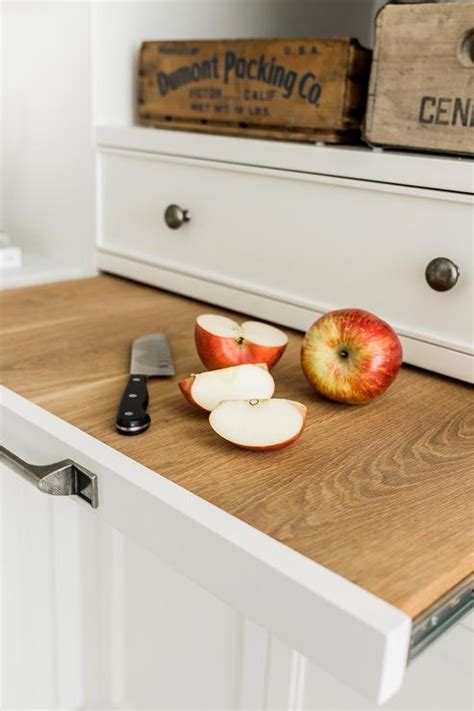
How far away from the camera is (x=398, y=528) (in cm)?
53

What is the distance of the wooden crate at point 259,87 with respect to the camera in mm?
938

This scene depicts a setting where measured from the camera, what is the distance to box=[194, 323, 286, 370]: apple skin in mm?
762

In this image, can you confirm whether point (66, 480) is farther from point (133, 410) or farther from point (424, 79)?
point (424, 79)

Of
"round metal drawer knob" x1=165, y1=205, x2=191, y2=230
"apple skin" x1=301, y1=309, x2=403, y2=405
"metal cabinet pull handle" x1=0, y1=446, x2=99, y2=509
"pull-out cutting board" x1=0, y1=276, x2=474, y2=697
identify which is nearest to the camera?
"pull-out cutting board" x1=0, y1=276, x2=474, y2=697

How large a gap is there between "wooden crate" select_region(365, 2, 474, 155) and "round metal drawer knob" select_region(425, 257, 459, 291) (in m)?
0.12

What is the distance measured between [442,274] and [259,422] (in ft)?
0.99

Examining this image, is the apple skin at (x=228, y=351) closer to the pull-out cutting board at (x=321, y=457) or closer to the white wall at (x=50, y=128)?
the pull-out cutting board at (x=321, y=457)

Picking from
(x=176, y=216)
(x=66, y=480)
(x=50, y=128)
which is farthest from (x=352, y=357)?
(x=50, y=128)

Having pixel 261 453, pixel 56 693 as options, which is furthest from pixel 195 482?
pixel 56 693

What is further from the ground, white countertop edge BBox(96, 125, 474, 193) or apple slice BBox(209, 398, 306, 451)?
white countertop edge BBox(96, 125, 474, 193)

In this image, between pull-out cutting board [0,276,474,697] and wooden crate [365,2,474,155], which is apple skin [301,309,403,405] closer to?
pull-out cutting board [0,276,474,697]

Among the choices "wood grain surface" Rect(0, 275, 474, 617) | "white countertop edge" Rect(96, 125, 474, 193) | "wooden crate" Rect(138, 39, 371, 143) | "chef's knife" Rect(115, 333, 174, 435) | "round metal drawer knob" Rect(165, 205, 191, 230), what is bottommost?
"wood grain surface" Rect(0, 275, 474, 617)

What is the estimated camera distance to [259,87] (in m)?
1.02

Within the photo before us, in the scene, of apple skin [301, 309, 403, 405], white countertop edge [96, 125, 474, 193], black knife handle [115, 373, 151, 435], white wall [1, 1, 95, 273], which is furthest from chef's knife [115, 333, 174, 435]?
white wall [1, 1, 95, 273]
